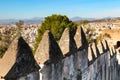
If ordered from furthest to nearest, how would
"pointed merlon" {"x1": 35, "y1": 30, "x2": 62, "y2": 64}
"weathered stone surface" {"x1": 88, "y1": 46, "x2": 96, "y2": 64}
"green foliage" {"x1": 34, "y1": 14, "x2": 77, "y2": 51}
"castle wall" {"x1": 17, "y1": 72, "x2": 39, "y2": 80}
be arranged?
"green foliage" {"x1": 34, "y1": 14, "x2": 77, "y2": 51} < "weathered stone surface" {"x1": 88, "y1": 46, "x2": 96, "y2": 64} < "pointed merlon" {"x1": 35, "y1": 30, "x2": 62, "y2": 64} < "castle wall" {"x1": 17, "y1": 72, "x2": 39, "y2": 80}

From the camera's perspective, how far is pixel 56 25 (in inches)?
1825

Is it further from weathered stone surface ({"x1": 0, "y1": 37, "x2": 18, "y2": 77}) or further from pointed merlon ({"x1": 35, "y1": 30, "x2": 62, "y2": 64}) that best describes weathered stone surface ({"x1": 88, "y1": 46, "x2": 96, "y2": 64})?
weathered stone surface ({"x1": 0, "y1": 37, "x2": 18, "y2": 77})


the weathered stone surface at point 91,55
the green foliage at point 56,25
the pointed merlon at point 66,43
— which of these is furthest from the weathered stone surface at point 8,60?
the green foliage at point 56,25

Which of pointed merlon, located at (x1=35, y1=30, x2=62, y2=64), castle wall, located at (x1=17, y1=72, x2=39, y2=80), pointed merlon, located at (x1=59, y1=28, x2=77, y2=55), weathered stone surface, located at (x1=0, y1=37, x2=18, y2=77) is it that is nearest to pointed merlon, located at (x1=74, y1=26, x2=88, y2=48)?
pointed merlon, located at (x1=59, y1=28, x2=77, y2=55)

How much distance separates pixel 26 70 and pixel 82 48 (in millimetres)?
6670

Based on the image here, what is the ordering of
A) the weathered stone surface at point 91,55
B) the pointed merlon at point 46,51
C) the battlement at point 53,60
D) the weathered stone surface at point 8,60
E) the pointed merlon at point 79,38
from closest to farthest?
the weathered stone surface at point 8,60 < the battlement at point 53,60 < the pointed merlon at point 46,51 < the pointed merlon at point 79,38 < the weathered stone surface at point 91,55

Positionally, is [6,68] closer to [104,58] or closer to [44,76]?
[44,76]

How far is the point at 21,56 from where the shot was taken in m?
9.90

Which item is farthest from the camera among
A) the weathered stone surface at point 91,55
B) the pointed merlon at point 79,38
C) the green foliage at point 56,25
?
the green foliage at point 56,25

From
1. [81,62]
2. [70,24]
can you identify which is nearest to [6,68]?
[81,62]

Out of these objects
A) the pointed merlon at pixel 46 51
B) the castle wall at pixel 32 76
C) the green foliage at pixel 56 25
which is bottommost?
the green foliage at pixel 56 25

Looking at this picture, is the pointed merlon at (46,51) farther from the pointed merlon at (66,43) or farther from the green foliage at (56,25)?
the green foliage at (56,25)

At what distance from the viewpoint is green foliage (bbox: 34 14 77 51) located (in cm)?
4562

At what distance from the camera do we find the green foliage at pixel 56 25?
45625 mm
